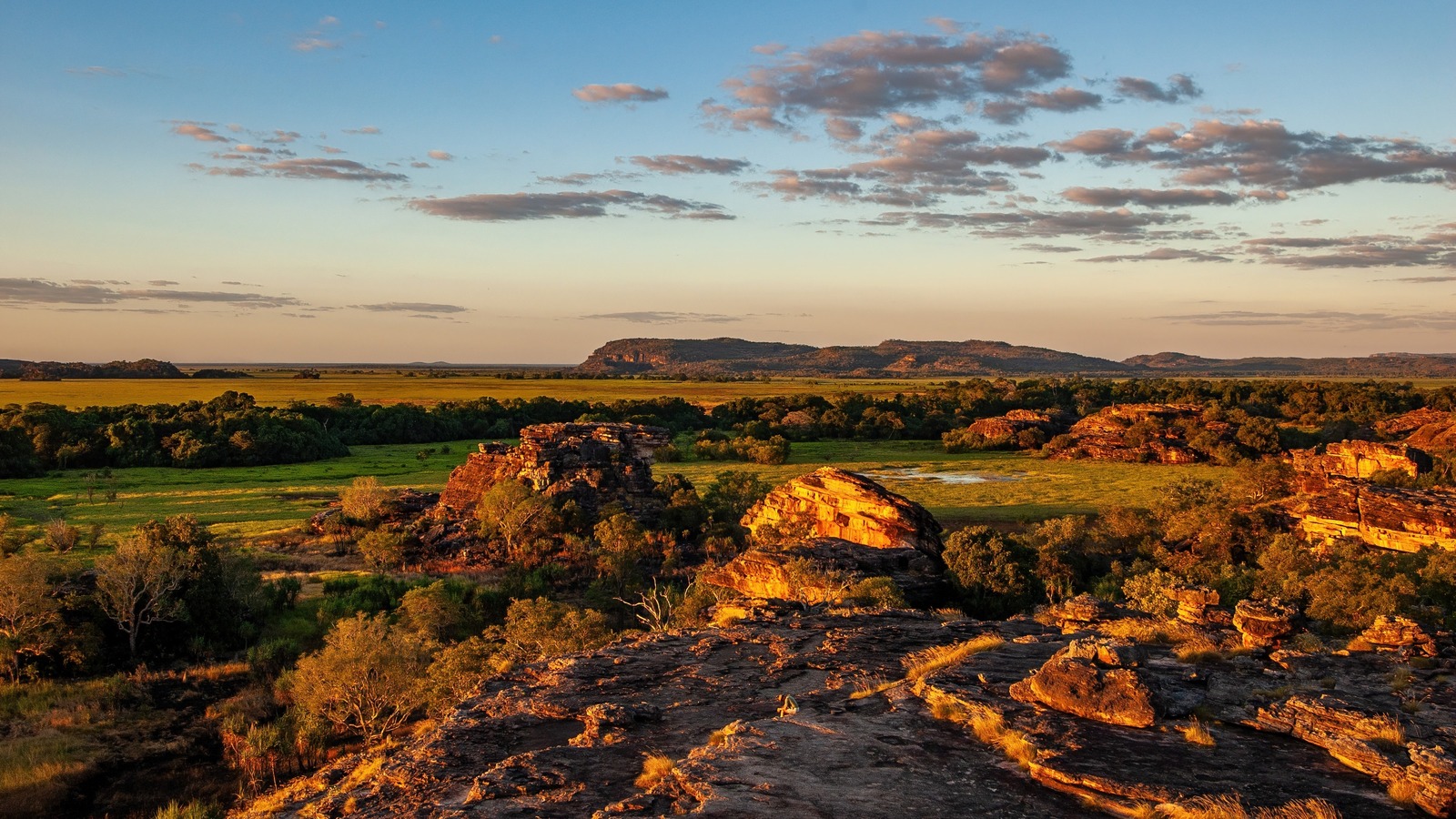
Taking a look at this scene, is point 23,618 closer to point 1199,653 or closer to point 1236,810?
point 1199,653

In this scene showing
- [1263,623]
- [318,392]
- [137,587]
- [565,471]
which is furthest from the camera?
[318,392]

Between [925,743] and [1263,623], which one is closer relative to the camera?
[925,743]

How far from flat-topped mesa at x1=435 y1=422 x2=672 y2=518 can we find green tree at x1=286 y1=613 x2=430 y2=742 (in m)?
23.0

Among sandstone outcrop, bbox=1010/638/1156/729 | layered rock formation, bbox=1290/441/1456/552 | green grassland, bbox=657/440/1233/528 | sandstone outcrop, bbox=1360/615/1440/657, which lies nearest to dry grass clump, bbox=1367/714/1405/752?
sandstone outcrop, bbox=1010/638/1156/729

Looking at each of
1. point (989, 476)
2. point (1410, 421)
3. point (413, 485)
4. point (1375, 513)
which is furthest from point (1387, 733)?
point (1410, 421)

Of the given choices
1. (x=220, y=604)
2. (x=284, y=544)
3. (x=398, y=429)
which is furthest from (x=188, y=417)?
(x=220, y=604)

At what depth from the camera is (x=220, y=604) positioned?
30.1 m

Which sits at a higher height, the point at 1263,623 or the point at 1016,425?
the point at 1263,623

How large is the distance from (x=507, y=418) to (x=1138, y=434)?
67.1 meters

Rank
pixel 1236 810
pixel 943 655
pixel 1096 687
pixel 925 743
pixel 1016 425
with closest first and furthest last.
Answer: pixel 1236 810, pixel 925 743, pixel 1096 687, pixel 943 655, pixel 1016 425

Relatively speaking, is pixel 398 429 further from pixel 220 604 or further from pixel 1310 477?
pixel 1310 477

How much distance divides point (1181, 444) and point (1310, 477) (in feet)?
126

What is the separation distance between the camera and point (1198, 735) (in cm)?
1113

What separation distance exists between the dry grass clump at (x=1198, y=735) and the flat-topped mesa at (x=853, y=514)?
21144mm
